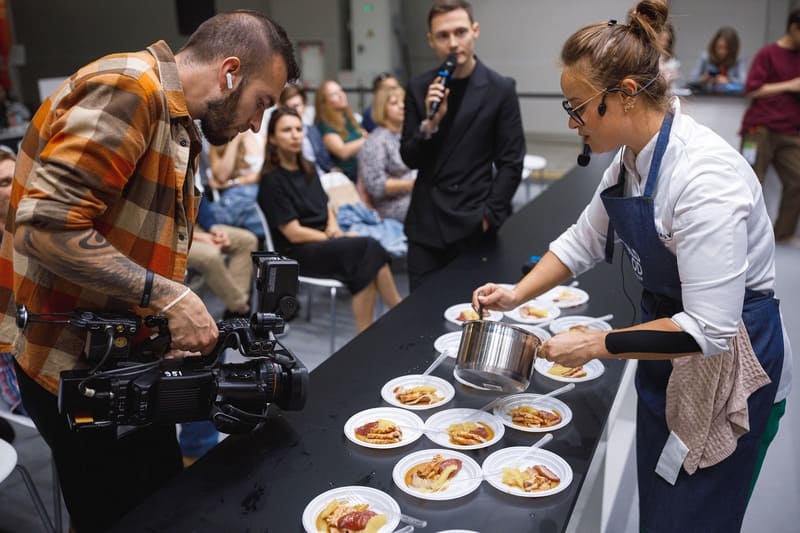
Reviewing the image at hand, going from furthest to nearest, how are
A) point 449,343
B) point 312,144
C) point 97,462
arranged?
point 312,144, point 449,343, point 97,462

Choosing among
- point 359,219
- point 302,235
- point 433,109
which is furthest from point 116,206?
point 359,219

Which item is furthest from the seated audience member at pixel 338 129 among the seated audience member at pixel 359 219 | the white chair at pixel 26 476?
the white chair at pixel 26 476

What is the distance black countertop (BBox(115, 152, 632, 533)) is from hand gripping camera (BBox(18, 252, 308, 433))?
0.26ft

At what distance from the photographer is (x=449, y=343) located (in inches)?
74.7

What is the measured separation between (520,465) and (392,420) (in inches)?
11.4

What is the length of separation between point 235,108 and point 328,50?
22.1ft

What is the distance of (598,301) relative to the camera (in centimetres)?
220

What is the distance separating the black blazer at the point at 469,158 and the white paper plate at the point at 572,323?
816 millimetres

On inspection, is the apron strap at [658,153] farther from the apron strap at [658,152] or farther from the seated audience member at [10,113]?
the seated audience member at [10,113]

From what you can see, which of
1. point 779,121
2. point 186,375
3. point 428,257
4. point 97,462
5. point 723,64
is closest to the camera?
point 186,375

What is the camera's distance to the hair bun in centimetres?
132

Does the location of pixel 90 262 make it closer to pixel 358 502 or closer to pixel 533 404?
pixel 358 502

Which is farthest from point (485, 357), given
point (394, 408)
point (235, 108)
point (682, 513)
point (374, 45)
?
point (374, 45)

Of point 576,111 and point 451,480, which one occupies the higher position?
point 576,111
